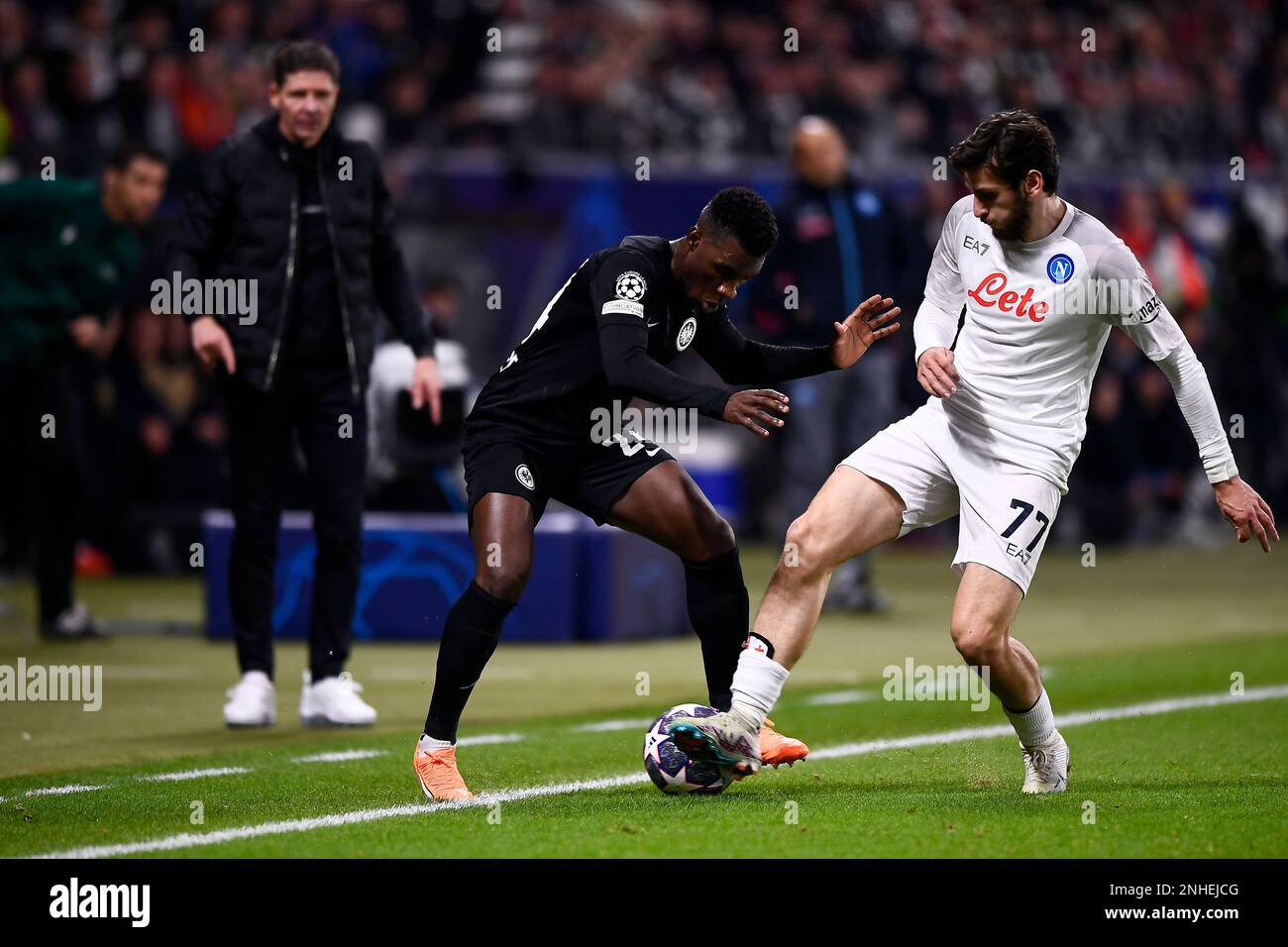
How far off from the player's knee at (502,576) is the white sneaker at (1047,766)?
170cm

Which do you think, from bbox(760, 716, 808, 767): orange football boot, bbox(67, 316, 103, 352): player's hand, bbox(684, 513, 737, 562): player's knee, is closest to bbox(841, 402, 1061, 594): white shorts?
bbox(684, 513, 737, 562): player's knee

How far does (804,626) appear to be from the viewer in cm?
643

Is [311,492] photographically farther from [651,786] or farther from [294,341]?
[651,786]

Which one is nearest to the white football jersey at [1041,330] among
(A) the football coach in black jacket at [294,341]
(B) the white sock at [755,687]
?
(B) the white sock at [755,687]

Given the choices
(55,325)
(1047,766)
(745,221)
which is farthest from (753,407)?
(55,325)

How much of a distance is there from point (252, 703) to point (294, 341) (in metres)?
1.45

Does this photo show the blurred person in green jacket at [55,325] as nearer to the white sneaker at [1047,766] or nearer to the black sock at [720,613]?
the black sock at [720,613]

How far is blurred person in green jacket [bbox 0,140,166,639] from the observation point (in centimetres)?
1066

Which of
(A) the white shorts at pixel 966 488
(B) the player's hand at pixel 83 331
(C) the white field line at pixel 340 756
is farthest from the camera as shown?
(B) the player's hand at pixel 83 331

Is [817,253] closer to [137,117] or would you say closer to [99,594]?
[99,594]

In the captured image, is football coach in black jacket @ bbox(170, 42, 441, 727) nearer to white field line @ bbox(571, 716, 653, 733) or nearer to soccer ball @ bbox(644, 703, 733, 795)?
white field line @ bbox(571, 716, 653, 733)

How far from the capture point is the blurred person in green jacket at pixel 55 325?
10656 mm

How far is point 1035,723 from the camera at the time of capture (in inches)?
253
